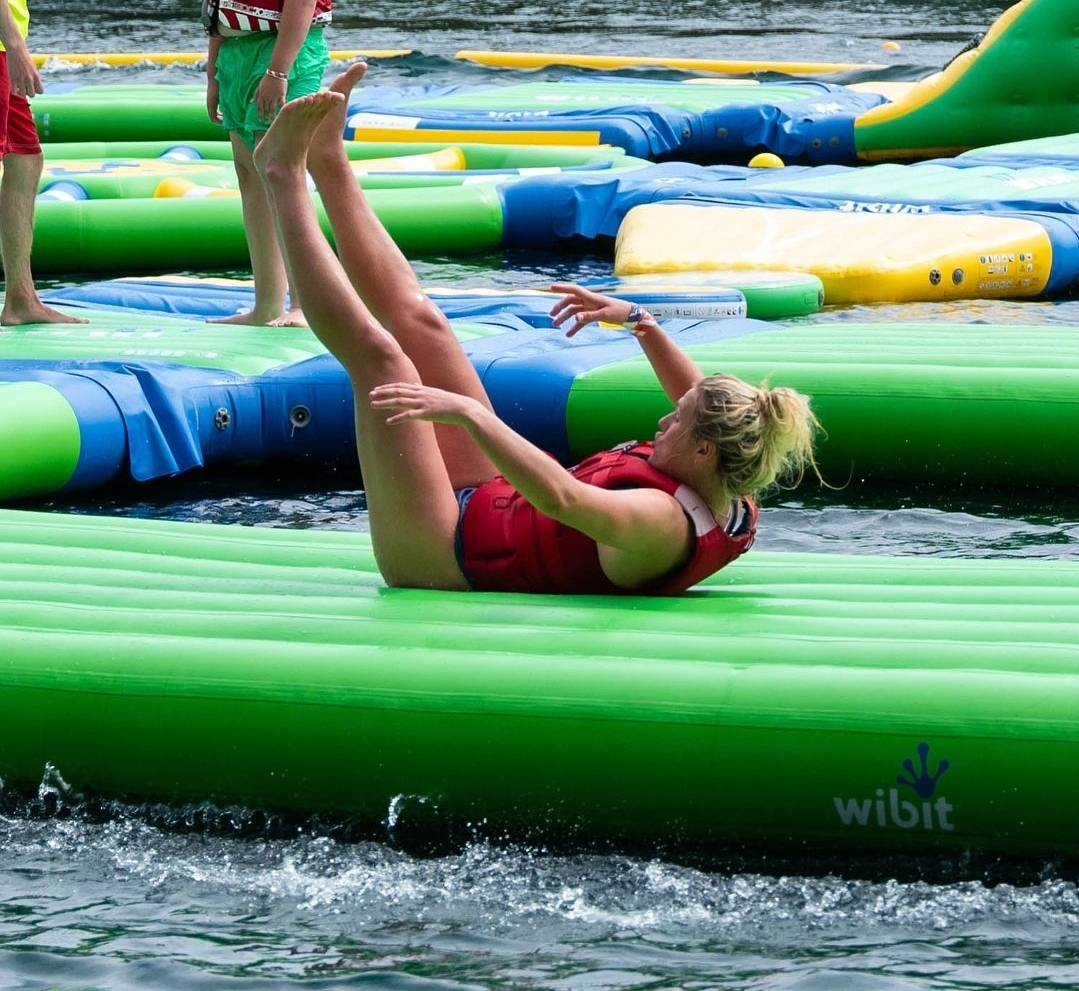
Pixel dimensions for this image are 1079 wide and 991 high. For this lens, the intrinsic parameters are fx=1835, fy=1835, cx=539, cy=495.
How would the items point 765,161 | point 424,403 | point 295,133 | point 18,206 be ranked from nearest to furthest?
point 424,403, point 295,133, point 18,206, point 765,161

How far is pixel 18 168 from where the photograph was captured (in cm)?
566

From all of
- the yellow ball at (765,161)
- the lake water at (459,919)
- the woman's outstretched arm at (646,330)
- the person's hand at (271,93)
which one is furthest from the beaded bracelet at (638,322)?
the yellow ball at (765,161)

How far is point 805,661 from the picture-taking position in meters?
3.12

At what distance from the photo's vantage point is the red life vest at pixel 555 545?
342 centimetres

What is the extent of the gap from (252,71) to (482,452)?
255 cm

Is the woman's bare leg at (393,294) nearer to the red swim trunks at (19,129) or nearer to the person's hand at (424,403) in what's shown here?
the person's hand at (424,403)

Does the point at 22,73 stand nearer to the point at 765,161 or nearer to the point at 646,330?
the point at 646,330

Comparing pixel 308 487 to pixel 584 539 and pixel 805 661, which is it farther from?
pixel 805 661

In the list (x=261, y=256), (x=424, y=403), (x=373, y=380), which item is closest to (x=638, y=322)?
(x=373, y=380)

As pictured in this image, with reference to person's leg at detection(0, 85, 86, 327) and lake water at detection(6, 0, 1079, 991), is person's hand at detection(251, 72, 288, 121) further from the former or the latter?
lake water at detection(6, 0, 1079, 991)

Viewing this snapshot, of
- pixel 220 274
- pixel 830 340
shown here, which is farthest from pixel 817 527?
pixel 220 274

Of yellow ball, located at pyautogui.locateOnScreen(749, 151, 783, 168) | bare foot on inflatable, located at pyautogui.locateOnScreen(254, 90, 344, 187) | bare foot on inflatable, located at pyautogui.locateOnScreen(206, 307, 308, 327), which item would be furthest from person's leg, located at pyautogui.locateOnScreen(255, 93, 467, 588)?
yellow ball, located at pyautogui.locateOnScreen(749, 151, 783, 168)

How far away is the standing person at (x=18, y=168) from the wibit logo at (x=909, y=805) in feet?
11.3

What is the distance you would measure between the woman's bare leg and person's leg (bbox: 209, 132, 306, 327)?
1.92 m
